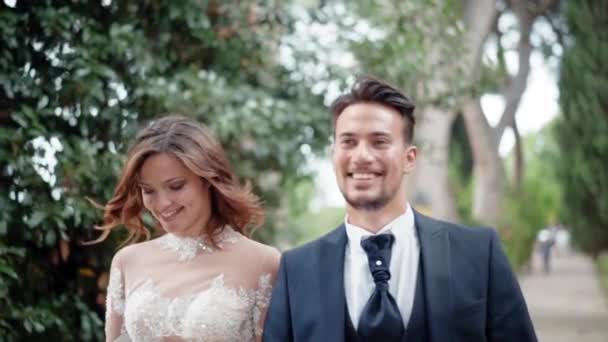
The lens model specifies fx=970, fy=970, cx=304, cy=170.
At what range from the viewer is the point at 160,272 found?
333cm

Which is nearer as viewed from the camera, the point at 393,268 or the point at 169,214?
the point at 393,268

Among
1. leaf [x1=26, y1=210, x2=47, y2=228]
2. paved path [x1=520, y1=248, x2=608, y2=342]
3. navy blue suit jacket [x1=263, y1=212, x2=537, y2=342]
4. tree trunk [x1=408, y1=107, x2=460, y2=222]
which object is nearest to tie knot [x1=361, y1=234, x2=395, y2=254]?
navy blue suit jacket [x1=263, y1=212, x2=537, y2=342]

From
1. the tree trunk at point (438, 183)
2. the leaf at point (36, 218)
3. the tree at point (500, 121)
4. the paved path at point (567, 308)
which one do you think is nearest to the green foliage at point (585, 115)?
the tree at point (500, 121)

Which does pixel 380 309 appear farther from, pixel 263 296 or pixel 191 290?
pixel 191 290

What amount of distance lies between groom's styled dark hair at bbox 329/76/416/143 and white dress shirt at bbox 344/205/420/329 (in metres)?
0.27

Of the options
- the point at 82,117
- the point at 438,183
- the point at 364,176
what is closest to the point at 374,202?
the point at 364,176

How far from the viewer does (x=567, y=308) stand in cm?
1794

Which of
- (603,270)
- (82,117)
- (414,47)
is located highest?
(414,47)

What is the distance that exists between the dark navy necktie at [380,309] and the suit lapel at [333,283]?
0.22 ft

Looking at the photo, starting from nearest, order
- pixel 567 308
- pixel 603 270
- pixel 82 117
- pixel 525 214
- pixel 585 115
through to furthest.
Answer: pixel 82 117 → pixel 585 115 → pixel 567 308 → pixel 603 270 → pixel 525 214

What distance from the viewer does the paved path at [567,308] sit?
1371 cm

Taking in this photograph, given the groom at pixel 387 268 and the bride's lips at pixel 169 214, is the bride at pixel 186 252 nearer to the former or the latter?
the bride's lips at pixel 169 214

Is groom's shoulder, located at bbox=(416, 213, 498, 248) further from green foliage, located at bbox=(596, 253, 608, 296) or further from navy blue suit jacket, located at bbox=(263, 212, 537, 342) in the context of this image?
Result: green foliage, located at bbox=(596, 253, 608, 296)

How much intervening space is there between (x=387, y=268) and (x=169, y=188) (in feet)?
2.72
